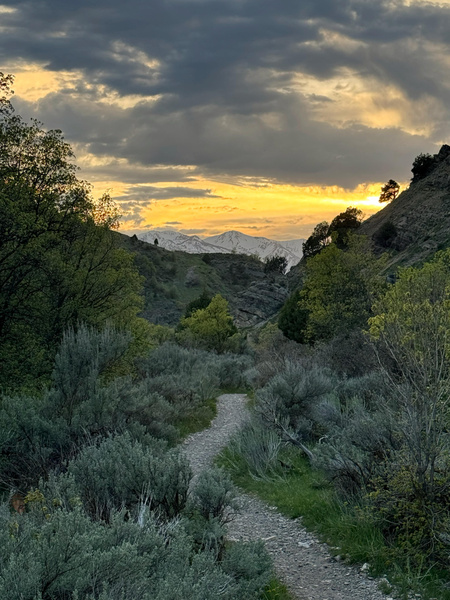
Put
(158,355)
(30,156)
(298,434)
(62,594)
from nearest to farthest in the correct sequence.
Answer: (62,594) → (298,434) → (30,156) → (158,355)

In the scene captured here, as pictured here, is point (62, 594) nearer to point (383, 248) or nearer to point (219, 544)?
point (219, 544)

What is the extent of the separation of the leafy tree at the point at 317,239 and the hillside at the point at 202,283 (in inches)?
481

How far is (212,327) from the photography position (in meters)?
42.5

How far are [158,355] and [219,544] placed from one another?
2013cm

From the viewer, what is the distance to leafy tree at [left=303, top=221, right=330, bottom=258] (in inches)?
3391

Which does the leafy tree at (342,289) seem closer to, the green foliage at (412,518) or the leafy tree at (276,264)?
the green foliage at (412,518)

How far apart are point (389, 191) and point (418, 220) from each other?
27.7m

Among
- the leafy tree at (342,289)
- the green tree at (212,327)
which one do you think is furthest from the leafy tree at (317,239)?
the leafy tree at (342,289)

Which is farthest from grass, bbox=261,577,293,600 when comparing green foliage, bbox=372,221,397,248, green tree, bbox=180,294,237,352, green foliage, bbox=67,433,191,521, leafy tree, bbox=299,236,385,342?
green foliage, bbox=372,221,397,248

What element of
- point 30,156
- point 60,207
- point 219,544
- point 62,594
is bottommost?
point 219,544

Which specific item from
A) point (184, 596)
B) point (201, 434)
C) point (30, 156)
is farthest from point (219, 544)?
point (30, 156)

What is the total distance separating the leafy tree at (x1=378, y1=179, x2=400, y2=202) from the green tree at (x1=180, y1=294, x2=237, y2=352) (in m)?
56.6

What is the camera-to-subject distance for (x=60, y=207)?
1741cm

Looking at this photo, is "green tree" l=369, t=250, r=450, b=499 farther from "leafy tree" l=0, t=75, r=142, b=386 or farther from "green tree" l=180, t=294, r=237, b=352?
"green tree" l=180, t=294, r=237, b=352
